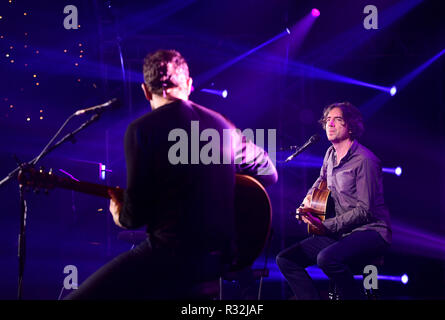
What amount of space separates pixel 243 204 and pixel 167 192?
724 millimetres

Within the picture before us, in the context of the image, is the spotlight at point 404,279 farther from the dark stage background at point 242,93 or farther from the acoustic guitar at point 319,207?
the acoustic guitar at point 319,207

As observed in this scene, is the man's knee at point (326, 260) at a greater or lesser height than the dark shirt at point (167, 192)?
lesser

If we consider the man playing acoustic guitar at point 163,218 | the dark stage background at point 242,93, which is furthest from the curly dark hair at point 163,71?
the dark stage background at point 242,93

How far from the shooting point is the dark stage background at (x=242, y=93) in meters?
6.16

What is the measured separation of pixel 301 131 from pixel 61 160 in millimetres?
3926

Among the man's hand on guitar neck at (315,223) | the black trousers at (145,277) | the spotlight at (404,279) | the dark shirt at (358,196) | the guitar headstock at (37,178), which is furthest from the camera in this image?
the spotlight at (404,279)

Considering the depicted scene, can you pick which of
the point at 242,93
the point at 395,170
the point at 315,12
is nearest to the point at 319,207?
the point at 395,170

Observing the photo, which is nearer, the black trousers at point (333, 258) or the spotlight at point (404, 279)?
the black trousers at point (333, 258)

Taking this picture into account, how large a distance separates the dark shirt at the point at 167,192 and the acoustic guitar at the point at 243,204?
1.37ft

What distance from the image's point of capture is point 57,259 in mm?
6207

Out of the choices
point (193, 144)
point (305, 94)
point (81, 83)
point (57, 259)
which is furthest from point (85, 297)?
point (305, 94)

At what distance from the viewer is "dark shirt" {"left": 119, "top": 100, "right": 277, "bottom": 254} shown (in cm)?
235

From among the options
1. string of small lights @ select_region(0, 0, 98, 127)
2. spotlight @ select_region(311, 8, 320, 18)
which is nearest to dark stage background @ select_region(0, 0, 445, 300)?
string of small lights @ select_region(0, 0, 98, 127)

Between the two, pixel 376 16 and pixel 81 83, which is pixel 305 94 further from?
pixel 81 83
